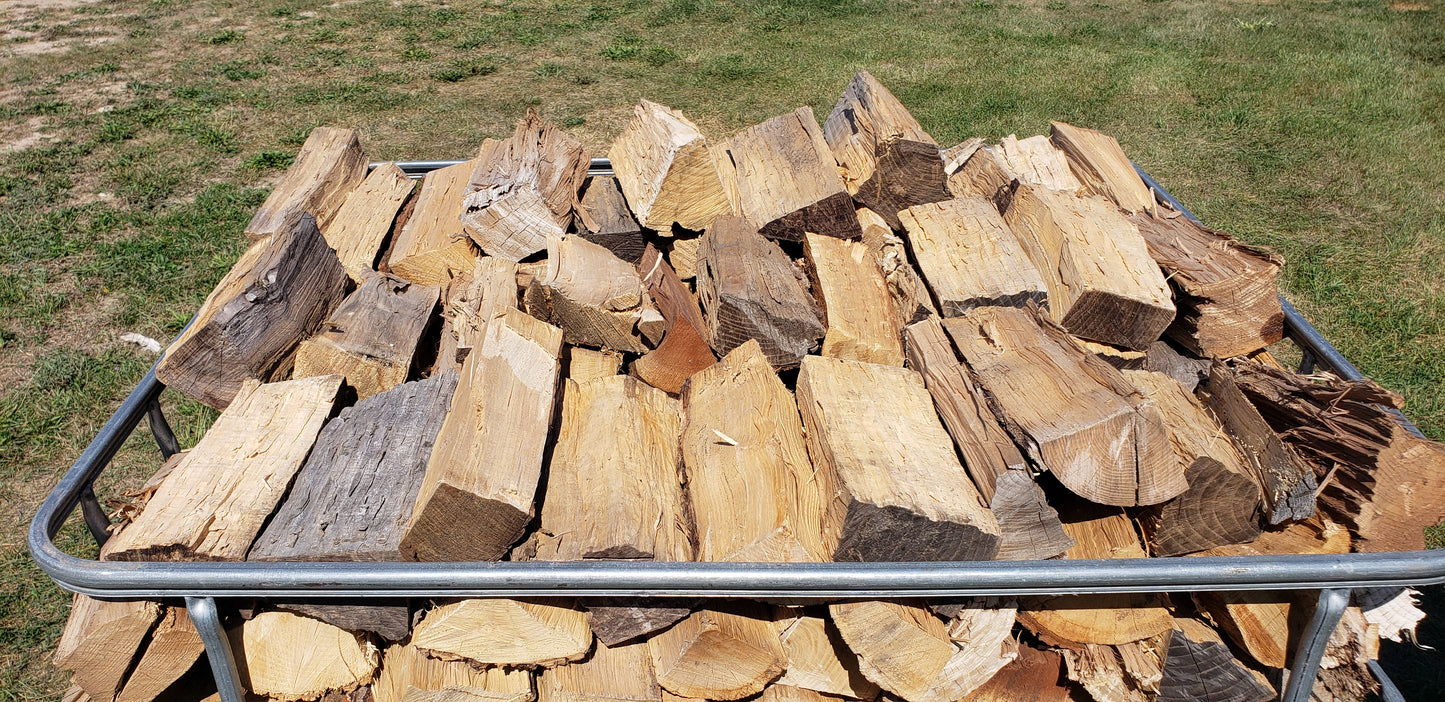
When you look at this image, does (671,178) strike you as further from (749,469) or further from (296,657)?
(296,657)

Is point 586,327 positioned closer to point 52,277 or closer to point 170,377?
point 170,377

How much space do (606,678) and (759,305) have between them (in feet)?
3.63

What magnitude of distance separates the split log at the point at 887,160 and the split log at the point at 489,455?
1.42 m

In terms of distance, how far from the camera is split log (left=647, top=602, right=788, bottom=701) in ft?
6.71

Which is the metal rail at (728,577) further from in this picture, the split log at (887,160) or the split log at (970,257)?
the split log at (887,160)

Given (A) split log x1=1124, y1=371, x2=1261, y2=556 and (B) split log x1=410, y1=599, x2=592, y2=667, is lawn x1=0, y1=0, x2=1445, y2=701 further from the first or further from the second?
(B) split log x1=410, y1=599, x2=592, y2=667

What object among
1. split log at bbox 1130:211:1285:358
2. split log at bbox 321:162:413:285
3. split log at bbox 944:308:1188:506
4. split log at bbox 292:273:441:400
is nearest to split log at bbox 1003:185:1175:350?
split log at bbox 1130:211:1285:358

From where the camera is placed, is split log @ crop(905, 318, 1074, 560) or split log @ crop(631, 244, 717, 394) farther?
split log @ crop(631, 244, 717, 394)

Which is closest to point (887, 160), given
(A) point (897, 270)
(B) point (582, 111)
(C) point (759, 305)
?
(A) point (897, 270)

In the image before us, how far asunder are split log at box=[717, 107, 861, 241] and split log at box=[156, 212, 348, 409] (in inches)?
56.9

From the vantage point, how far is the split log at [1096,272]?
2.60 m

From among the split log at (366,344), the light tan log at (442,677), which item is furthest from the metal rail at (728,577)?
the split log at (366,344)

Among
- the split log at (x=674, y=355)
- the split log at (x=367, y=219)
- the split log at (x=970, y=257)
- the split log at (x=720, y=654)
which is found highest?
the split log at (x=970, y=257)

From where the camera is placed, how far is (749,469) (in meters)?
2.23
